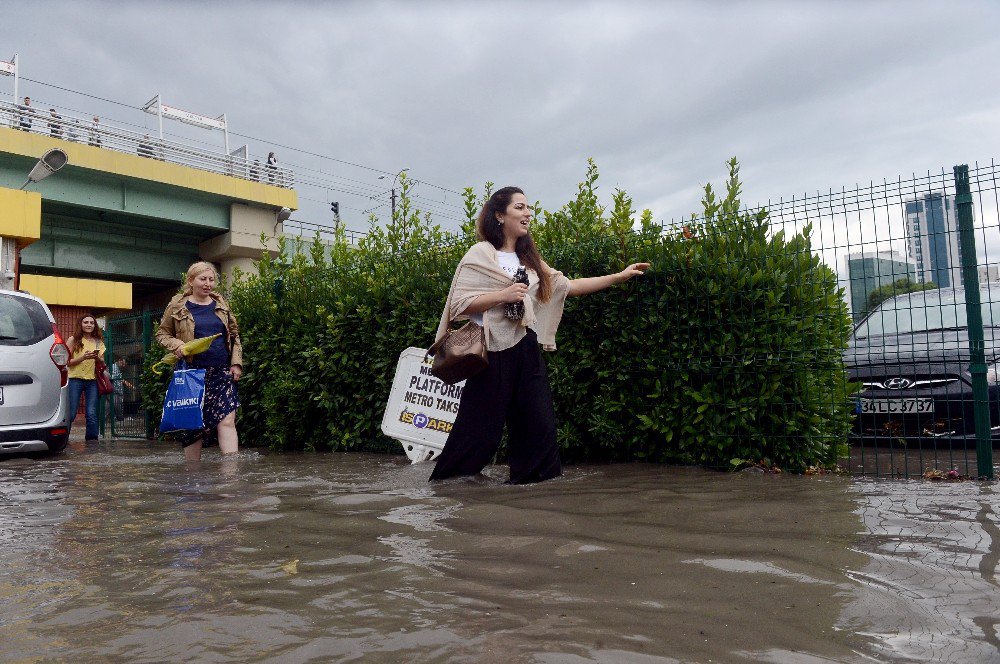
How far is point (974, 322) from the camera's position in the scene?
4.63 m

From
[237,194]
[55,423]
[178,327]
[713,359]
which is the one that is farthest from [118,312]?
[713,359]

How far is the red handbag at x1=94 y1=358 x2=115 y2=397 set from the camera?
11062 mm

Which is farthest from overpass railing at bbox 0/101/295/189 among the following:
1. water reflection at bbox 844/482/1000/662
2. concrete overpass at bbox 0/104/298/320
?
water reflection at bbox 844/482/1000/662

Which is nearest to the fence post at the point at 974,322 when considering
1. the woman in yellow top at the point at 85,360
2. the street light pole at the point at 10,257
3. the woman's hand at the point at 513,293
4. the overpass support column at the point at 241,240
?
the woman's hand at the point at 513,293

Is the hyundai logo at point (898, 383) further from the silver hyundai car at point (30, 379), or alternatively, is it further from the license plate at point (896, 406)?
the silver hyundai car at point (30, 379)

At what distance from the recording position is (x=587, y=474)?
498 cm

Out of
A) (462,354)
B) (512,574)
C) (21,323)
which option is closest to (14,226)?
(21,323)

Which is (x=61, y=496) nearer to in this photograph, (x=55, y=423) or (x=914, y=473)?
(x=55, y=423)

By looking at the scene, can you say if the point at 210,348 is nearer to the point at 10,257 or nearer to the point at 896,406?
the point at 896,406

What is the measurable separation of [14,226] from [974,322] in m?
17.9

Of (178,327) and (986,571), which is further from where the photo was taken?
(178,327)

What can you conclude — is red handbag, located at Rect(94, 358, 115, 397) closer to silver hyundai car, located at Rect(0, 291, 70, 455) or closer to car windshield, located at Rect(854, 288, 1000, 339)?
silver hyundai car, located at Rect(0, 291, 70, 455)

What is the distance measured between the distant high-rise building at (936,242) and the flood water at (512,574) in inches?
51.1

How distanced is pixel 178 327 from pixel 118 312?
20.8m
